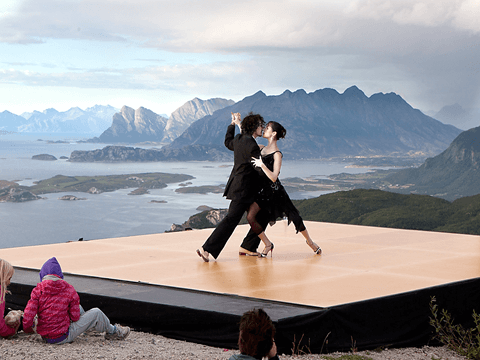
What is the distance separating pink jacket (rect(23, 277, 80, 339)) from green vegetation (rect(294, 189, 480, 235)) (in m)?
78.6

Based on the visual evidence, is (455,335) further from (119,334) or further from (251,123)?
(119,334)

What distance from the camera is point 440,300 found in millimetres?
5000

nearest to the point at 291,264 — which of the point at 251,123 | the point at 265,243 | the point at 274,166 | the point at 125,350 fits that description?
the point at 265,243

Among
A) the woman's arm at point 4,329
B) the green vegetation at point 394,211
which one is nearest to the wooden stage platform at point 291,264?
the woman's arm at point 4,329

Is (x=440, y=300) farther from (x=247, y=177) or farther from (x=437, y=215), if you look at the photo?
(x=437, y=215)

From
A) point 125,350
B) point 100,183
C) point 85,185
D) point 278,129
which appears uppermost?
point 278,129

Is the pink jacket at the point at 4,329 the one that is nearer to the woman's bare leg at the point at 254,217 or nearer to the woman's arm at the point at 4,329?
the woman's arm at the point at 4,329

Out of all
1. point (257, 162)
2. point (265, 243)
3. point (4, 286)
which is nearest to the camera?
point (4, 286)

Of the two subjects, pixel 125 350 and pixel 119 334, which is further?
pixel 119 334

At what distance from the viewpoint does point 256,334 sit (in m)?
2.50

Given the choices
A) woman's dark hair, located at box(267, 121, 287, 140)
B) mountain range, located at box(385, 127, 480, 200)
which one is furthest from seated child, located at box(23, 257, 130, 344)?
mountain range, located at box(385, 127, 480, 200)

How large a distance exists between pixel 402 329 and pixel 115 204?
13957 centimetres

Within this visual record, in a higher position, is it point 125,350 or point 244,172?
point 244,172

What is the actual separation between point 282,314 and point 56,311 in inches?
67.7
